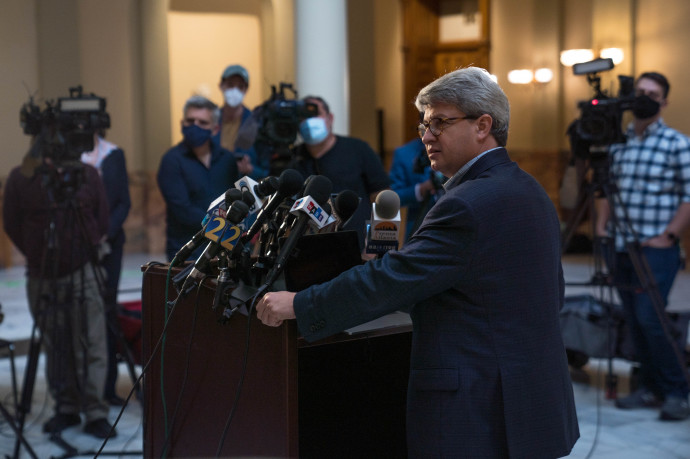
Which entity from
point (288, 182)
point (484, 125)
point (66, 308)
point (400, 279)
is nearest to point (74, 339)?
point (66, 308)

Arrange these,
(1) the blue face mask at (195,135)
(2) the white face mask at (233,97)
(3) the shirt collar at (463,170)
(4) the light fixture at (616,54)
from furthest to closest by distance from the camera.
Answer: (4) the light fixture at (616,54), (2) the white face mask at (233,97), (1) the blue face mask at (195,135), (3) the shirt collar at (463,170)

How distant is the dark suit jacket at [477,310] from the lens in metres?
1.74

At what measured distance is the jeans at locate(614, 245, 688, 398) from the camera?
4.12m

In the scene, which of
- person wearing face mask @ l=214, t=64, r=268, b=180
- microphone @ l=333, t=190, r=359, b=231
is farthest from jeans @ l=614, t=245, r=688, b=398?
microphone @ l=333, t=190, r=359, b=231

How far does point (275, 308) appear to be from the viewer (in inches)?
70.5

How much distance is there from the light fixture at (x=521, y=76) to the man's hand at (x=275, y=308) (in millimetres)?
10090

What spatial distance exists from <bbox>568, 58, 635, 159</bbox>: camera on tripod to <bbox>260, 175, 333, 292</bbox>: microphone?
2471 mm

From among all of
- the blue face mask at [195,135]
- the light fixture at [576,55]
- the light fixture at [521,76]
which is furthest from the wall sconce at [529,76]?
the blue face mask at [195,135]

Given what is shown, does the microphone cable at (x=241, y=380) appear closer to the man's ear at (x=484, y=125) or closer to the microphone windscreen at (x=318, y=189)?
the microphone windscreen at (x=318, y=189)

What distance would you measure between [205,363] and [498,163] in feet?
2.74

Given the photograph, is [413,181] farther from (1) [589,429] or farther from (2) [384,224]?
(2) [384,224]

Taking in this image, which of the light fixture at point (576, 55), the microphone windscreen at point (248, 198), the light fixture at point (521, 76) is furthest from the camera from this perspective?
the light fixture at point (521, 76)

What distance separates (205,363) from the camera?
2064mm

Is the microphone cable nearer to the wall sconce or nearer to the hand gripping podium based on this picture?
the hand gripping podium
